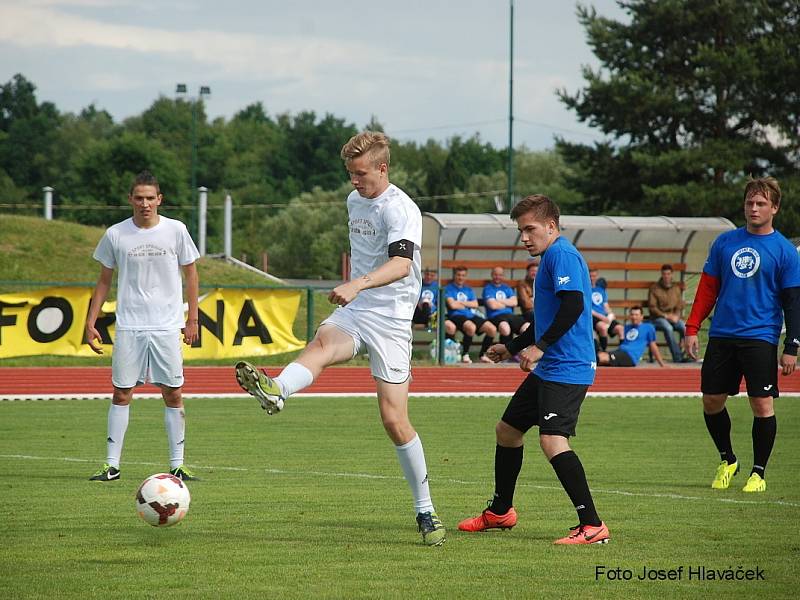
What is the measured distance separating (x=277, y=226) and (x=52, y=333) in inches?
2594

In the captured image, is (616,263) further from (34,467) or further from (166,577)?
(166,577)

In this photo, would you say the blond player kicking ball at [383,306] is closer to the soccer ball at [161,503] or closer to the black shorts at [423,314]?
the soccer ball at [161,503]

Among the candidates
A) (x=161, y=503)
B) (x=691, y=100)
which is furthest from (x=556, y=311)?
(x=691, y=100)

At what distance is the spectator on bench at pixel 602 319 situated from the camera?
2389cm

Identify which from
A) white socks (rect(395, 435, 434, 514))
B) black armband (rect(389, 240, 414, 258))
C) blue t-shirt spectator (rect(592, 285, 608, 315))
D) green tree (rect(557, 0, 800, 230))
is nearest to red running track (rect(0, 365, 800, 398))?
blue t-shirt spectator (rect(592, 285, 608, 315))

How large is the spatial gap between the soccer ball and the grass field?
4.7 inches

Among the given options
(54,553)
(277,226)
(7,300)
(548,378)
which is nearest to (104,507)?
(54,553)

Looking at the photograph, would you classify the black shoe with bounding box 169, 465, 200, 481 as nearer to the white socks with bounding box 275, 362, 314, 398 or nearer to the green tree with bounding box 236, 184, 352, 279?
Answer: the white socks with bounding box 275, 362, 314, 398

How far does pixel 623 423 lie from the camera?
48.0 ft

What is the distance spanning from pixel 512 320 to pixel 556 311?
52.7 feet

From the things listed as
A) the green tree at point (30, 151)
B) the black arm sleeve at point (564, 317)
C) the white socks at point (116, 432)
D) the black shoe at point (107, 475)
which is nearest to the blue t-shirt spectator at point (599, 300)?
the white socks at point (116, 432)

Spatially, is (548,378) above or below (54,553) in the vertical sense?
above

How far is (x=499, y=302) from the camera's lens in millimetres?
23422

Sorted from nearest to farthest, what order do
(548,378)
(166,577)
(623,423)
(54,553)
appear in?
(166,577), (54,553), (548,378), (623,423)
